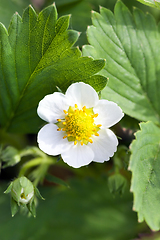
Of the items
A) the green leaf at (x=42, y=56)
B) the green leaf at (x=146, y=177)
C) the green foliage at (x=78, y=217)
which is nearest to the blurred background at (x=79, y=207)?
the green foliage at (x=78, y=217)

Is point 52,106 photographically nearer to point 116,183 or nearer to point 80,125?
point 80,125

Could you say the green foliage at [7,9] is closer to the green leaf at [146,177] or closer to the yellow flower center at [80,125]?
the yellow flower center at [80,125]

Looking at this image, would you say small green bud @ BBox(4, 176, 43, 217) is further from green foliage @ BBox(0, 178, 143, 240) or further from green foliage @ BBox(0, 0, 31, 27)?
green foliage @ BBox(0, 0, 31, 27)

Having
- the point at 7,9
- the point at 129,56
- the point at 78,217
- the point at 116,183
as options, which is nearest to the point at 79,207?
the point at 78,217

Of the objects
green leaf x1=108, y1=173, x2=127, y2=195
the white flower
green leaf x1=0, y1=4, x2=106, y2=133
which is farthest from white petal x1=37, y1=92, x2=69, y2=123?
green leaf x1=108, y1=173, x2=127, y2=195

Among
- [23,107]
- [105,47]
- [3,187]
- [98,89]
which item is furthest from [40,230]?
[105,47]

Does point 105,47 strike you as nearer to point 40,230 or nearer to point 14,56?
point 14,56

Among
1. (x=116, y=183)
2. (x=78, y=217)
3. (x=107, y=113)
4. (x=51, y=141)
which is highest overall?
(x=107, y=113)
